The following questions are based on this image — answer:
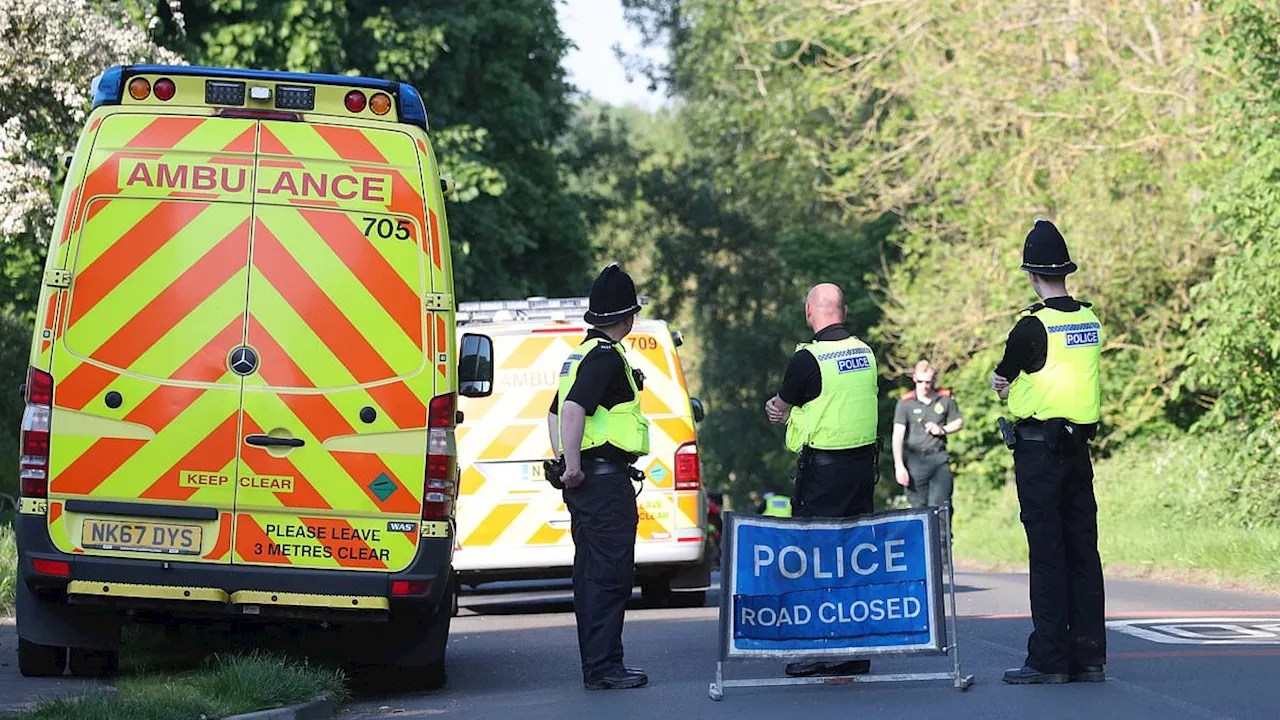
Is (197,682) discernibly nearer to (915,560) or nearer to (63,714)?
(63,714)

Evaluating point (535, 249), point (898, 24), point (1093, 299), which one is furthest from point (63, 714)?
point (535, 249)

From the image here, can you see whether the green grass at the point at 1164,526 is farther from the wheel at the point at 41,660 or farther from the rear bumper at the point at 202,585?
the wheel at the point at 41,660

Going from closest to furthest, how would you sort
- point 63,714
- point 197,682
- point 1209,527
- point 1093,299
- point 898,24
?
point 63,714 → point 197,682 → point 1209,527 → point 1093,299 → point 898,24

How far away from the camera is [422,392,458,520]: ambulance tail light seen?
898 cm

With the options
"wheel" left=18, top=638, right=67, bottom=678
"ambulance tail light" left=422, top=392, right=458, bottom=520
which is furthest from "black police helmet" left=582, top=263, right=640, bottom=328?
"wheel" left=18, top=638, right=67, bottom=678

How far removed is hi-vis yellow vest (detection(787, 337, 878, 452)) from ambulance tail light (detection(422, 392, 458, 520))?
64.5 inches

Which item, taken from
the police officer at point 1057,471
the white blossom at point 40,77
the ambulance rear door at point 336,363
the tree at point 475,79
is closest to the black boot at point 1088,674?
the police officer at point 1057,471

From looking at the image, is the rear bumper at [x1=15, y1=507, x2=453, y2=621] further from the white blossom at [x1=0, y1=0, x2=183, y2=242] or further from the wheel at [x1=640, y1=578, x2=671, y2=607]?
the white blossom at [x1=0, y1=0, x2=183, y2=242]

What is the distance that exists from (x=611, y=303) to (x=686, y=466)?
188 inches

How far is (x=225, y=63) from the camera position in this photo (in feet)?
88.9

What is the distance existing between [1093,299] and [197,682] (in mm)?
18947

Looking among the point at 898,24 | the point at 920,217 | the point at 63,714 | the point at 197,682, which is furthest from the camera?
the point at 920,217

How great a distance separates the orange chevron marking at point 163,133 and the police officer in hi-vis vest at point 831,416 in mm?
2949

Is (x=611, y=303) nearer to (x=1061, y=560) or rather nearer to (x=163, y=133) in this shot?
(x=163, y=133)
